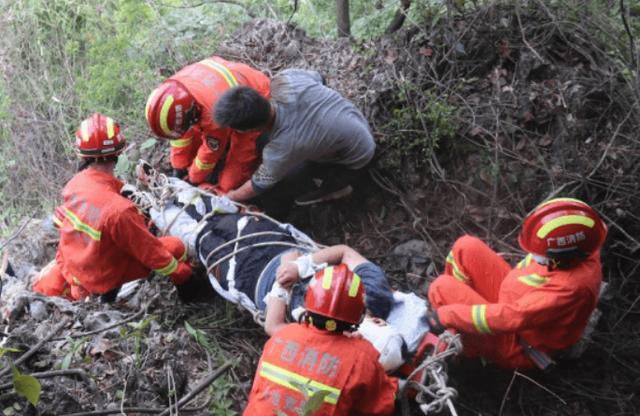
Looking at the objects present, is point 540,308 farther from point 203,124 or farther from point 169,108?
point 169,108

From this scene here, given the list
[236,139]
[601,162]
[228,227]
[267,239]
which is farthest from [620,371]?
[236,139]

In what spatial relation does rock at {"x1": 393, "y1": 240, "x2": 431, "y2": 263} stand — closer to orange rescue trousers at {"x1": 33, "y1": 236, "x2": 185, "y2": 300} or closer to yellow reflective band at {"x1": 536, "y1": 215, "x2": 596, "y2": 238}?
yellow reflective band at {"x1": 536, "y1": 215, "x2": 596, "y2": 238}

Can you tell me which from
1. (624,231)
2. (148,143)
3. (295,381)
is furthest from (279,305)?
(148,143)

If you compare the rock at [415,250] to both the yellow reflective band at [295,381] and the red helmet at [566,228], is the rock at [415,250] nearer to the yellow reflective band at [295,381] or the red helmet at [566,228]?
the red helmet at [566,228]

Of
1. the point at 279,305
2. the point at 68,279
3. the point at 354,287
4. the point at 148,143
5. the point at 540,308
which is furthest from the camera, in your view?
the point at 148,143

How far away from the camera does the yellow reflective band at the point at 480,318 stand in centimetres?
360

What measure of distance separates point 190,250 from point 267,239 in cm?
66

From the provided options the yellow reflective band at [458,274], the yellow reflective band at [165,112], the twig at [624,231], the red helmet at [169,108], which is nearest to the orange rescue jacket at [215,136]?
the red helmet at [169,108]

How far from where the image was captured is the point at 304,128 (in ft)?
15.0

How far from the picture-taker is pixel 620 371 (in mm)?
4281

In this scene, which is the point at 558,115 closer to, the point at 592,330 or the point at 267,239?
the point at 592,330

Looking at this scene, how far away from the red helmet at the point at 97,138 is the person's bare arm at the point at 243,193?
0.92m

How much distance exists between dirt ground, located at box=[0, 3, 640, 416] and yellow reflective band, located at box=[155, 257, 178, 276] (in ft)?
0.80

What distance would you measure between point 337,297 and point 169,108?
7.16 ft
